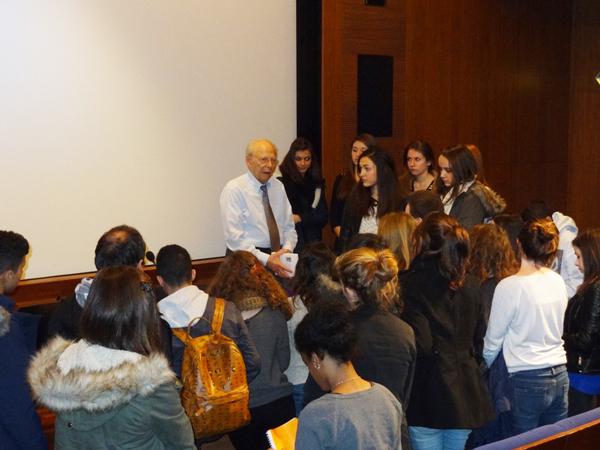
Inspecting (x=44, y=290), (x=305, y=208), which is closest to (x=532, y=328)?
(x=305, y=208)

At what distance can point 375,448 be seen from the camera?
8.01ft

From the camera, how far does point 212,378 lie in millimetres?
3389

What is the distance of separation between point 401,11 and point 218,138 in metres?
2.29

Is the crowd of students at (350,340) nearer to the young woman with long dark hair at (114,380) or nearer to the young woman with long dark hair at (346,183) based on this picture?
the young woman with long dark hair at (114,380)

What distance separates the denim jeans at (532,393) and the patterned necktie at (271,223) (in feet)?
7.33

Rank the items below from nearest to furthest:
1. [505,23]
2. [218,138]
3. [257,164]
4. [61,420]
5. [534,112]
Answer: [61,420] < [257,164] < [218,138] < [505,23] < [534,112]

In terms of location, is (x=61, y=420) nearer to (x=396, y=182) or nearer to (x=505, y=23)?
(x=396, y=182)

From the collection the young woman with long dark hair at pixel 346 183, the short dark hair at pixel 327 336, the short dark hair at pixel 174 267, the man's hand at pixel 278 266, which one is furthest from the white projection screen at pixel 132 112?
the short dark hair at pixel 327 336

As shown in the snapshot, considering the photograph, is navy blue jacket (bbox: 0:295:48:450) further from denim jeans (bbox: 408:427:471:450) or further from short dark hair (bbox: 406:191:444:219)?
short dark hair (bbox: 406:191:444:219)

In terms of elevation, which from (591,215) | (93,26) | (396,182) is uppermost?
(93,26)

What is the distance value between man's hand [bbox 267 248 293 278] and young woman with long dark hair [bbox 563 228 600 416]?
1.77 meters

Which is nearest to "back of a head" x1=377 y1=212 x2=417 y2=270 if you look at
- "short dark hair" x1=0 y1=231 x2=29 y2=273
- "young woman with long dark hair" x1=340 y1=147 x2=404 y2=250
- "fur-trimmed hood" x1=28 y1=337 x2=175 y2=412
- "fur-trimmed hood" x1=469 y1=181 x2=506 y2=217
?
"young woman with long dark hair" x1=340 y1=147 x2=404 y2=250

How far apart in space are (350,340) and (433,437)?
53.4 inches

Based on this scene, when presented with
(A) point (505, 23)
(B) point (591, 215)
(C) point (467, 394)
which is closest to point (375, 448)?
(C) point (467, 394)
